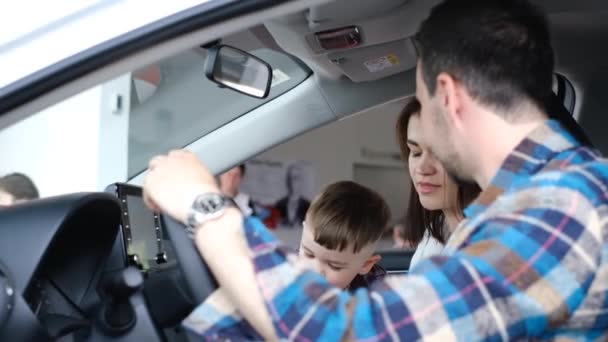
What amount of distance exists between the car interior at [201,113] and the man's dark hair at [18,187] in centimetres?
51

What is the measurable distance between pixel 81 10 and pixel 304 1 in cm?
33

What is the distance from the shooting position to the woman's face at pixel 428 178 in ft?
7.88

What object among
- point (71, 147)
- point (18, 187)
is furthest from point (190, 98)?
point (71, 147)

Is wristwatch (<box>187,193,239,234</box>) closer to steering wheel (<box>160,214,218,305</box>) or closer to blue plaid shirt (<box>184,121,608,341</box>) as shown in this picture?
blue plaid shirt (<box>184,121,608,341</box>)

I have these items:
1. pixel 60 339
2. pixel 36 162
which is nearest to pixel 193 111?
pixel 60 339

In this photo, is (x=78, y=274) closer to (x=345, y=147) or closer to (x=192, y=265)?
(x=192, y=265)

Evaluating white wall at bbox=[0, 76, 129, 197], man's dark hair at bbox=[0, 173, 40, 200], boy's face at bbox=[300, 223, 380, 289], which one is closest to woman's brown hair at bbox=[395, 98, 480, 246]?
boy's face at bbox=[300, 223, 380, 289]

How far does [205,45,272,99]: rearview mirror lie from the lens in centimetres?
188

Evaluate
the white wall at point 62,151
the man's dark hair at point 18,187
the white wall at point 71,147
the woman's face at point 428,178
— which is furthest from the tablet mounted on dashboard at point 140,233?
the white wall at point 62,151

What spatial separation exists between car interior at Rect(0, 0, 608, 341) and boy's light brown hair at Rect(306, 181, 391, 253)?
0.25 meters

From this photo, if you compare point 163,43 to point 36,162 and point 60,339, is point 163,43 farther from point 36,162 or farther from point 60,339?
point 36,162

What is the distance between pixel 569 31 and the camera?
2.36 meters

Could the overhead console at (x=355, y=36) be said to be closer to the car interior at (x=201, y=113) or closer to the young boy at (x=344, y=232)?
the car interior at (x=201, y=113)

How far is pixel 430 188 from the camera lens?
2443 millimetres
